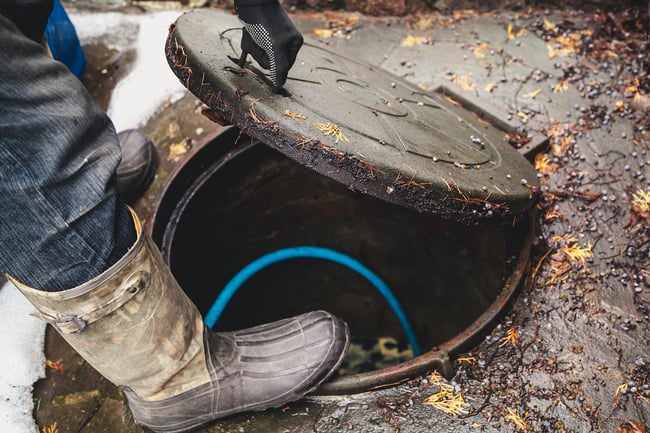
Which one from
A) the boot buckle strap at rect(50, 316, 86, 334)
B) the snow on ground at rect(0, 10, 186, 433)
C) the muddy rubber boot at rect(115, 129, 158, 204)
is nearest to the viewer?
the boot buckle strap at rect(50, 316, 86, 334)

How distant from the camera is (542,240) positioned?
2412mm

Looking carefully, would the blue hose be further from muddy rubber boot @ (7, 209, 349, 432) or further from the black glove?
the black glove

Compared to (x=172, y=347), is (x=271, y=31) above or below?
above

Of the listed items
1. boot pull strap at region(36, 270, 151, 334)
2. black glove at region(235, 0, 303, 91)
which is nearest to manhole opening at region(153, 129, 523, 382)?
boot pull strap at region(36, 270, 151, 334)

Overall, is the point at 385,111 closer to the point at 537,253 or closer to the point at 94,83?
the point at 537,253

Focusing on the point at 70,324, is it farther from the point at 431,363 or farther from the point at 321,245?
the point at 321,245

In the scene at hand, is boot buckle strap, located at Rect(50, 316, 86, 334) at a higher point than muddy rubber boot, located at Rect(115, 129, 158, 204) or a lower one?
higher

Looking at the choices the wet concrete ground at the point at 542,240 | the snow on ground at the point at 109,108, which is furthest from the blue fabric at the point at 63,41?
the snow on ground at the point at 109,108

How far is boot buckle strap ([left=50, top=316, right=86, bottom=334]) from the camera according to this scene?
Answer: 1.49 m

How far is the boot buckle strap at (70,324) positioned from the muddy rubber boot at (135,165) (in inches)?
45.4

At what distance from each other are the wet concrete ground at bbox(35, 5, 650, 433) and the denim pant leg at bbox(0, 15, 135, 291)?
937mm

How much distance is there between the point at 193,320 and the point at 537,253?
1611 mm

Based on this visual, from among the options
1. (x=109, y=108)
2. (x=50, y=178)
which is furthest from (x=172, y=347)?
(x=109, y=108)

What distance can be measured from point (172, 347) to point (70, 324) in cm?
36
